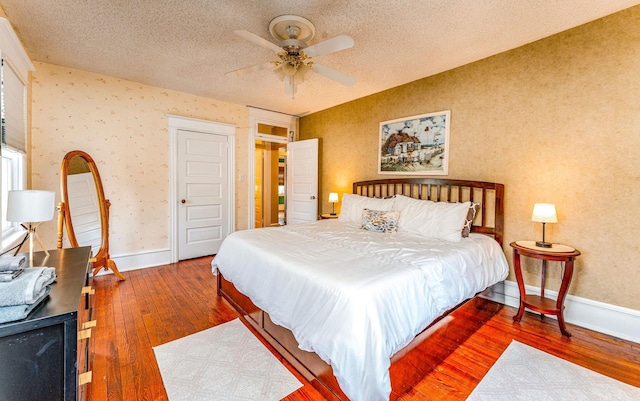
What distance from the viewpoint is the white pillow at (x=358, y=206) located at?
3482 millimetres

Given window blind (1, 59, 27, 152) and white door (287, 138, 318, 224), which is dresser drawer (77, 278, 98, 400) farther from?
white door (287, 138, 318, 224)

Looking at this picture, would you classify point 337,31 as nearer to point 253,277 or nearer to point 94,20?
point 94,20

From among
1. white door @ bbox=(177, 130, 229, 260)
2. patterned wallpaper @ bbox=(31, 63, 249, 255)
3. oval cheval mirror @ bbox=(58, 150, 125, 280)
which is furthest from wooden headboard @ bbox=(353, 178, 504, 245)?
oval cheval mirror @ bbox=(58, 150, 125, 280)

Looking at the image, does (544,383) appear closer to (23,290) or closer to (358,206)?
(358,206)

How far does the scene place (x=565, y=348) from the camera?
84.8 inches

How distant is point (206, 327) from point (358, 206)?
7.37 feet

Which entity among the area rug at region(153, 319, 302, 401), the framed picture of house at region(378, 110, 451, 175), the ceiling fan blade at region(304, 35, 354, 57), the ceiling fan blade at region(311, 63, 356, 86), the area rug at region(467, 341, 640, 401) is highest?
the ceiling fan blade at region(304, 35, 354, 57)

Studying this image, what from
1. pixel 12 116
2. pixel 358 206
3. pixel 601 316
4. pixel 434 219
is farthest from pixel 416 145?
Answer: pixel 12 116

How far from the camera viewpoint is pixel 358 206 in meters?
3.74

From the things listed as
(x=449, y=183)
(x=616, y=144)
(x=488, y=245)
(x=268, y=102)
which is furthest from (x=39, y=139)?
(x=616, y=144)

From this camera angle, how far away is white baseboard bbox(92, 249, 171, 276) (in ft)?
12.6

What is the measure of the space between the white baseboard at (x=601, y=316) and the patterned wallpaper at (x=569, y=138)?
0.19 ft

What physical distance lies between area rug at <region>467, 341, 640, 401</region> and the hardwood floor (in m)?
0.07

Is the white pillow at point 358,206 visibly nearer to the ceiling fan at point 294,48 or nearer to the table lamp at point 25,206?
the ceiling fan at point 294,48
